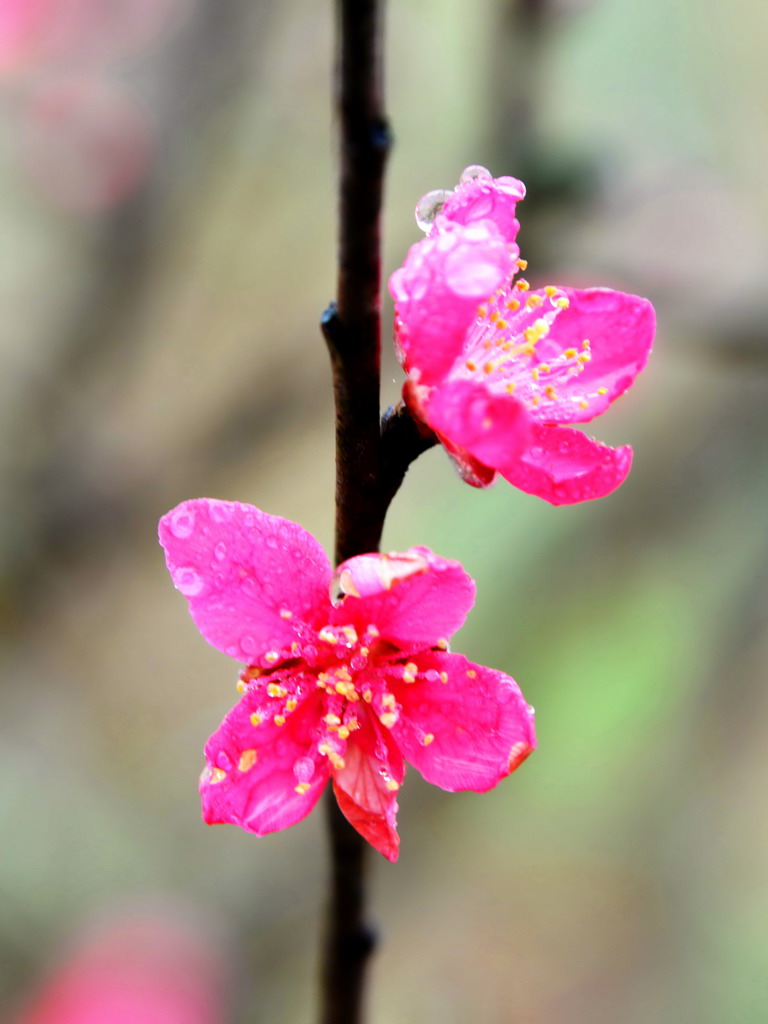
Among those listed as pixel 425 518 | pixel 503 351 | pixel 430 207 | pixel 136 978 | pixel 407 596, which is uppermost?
pixel 430 207

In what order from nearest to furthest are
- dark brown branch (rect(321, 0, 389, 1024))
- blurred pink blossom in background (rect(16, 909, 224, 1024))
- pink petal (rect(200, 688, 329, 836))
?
dark brown branch (rect(321, 0, 389, 1024)), pink petal (rect(200, 688, 329, 836)), blurred pink blossom in background (rect(16, 909, 224, 1024))

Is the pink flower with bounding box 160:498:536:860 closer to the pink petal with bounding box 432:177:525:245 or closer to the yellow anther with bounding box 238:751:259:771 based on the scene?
the yellow anther with bounding box 238:751:259:771

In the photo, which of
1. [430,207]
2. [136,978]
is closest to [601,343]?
[430,207]

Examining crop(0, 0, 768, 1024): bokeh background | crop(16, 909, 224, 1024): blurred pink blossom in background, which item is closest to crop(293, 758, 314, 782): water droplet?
crop(0, 0, 768, 1024): bokeh background

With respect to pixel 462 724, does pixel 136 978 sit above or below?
below

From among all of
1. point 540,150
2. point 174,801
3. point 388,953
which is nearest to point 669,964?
point 388,953

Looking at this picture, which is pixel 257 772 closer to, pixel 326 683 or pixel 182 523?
pixel 326 683

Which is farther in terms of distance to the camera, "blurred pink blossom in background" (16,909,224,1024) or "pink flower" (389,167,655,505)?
"blurred pink blossom in background" (16,909,224,1024)

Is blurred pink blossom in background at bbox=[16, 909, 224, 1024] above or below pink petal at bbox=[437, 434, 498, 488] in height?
below
